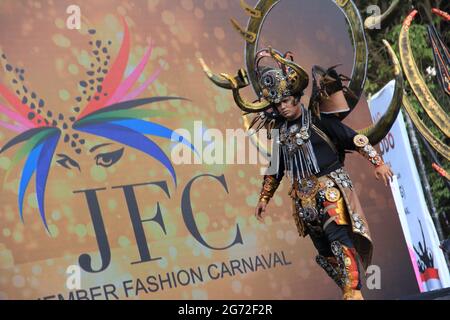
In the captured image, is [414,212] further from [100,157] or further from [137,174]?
[100,157]

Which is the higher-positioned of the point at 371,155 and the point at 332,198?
→ the point at 371,155

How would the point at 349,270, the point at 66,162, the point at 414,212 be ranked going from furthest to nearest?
the point at 414,212 < the point at 66,162 < the point at 349,270

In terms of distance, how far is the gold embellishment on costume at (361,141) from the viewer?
407cm

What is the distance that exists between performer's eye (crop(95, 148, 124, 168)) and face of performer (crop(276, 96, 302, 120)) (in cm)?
141

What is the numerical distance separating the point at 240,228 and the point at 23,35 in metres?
2.12

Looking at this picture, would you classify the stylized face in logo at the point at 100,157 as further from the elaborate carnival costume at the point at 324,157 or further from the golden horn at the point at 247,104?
the elaborate carnival costume at the point at 324,157

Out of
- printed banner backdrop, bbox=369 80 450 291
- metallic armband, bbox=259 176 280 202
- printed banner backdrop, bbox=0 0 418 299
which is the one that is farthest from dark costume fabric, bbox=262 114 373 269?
printed banner backdrop, bbox=369 80 450 291

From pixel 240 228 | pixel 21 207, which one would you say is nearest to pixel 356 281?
pixel 240 228

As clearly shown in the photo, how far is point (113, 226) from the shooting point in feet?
16.5

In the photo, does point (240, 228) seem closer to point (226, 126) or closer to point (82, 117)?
point (226, 126)

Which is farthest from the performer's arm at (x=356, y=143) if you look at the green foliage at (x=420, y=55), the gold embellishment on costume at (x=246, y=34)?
the green foliage at (x=420, y=55)

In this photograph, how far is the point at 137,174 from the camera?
511cm

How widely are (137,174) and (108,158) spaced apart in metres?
0.24

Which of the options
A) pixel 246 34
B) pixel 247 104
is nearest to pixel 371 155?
pixel 247 104
